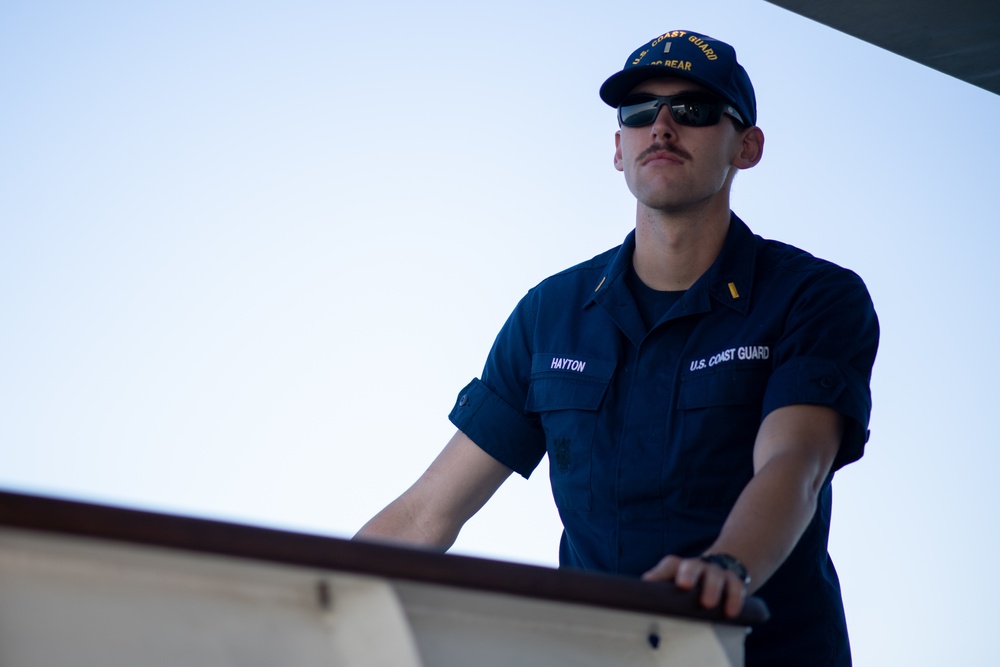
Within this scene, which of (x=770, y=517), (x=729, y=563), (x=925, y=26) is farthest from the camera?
(x=925, y=26)

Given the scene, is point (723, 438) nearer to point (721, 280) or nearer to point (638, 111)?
point (721, 280)

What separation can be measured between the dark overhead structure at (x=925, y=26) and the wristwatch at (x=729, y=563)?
2607 millimetres

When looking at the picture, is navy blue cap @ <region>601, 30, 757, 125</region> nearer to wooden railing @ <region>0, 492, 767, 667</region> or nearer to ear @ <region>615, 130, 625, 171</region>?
ear @ <region>615, 130, 625, 171</region>

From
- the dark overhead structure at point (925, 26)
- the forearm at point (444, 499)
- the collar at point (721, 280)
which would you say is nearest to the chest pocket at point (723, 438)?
the collar at point (721, 280)

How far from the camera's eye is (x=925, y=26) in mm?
3957

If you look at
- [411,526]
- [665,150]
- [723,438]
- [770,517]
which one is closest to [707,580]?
[770,517]

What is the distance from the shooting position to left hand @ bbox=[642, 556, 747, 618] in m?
1.41

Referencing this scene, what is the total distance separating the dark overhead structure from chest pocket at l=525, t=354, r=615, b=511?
6.17ft

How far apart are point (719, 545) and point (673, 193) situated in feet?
3.02

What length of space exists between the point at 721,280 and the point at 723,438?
321 millimetres

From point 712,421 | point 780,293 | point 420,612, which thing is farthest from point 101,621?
point 780,293

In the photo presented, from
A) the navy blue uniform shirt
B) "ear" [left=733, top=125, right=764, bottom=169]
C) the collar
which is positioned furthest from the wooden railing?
"ear" [left=733, top=125, right=764, bottom=169]

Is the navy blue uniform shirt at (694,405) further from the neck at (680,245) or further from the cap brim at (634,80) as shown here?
the cap brim at (634,80)

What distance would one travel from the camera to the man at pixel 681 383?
2039 mm
